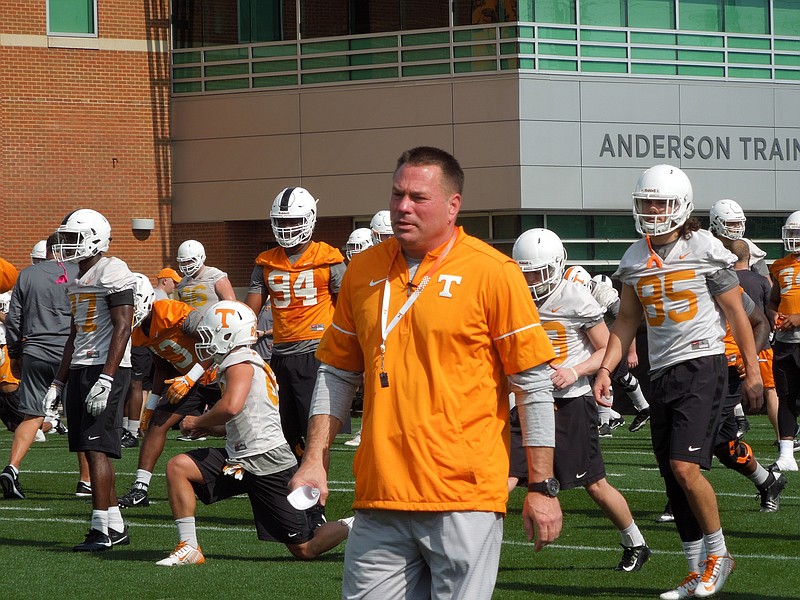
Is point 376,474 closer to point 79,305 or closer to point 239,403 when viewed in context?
point 239,403

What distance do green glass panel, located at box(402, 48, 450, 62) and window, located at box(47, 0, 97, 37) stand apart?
6040 millimetres

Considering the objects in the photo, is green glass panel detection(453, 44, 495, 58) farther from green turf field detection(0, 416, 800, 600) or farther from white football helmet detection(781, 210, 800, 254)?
green turf field detection(0, 416, 800, 600)

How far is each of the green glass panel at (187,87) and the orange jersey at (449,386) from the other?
73.9ft

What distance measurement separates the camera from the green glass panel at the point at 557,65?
23.7 metres

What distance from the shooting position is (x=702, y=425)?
696 cm

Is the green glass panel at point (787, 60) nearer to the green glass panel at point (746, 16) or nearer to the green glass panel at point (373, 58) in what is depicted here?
the green glass panel at point (746, 16)

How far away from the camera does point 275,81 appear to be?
2570 centimetres

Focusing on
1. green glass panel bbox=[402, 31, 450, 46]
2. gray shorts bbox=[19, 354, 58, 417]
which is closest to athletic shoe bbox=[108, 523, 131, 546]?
gray shorts bbox=[19, 354, 58, 417]

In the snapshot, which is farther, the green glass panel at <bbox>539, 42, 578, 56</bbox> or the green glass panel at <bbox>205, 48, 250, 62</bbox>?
the green glass panel at <bbox>205, 48, 250, 62</bbox>

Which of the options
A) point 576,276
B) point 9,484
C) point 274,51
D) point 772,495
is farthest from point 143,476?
point 274,51

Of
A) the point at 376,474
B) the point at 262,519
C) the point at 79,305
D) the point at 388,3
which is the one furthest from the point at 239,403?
the point at 388,3

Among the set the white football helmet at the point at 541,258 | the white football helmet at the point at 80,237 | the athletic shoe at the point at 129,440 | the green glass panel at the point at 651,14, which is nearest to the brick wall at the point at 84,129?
the green glass panel at the point at 651,14

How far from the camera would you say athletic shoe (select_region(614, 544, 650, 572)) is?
297 inches

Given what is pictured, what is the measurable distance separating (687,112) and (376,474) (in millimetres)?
20900
